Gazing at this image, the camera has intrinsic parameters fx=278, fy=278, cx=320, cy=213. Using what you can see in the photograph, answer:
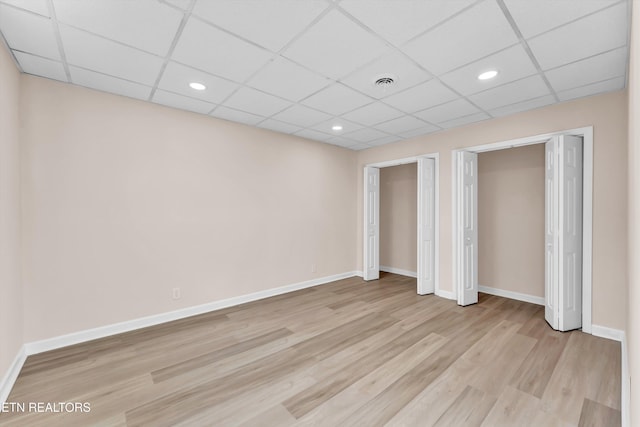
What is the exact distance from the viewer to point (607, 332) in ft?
9.65

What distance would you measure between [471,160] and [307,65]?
2.95 m

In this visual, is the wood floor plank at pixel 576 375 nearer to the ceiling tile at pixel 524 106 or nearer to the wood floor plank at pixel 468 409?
the wood floor plank at pixel 468 409

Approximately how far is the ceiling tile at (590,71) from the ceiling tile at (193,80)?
3.10m

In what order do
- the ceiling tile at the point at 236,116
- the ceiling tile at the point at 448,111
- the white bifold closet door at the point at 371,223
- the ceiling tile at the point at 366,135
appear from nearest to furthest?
the ceiling tile at the point at 448,111 < the ceiling tile at the point at 236,116 < the ceiling tile at the point at 366,135 < the white bifold closet door at the point at 371,223

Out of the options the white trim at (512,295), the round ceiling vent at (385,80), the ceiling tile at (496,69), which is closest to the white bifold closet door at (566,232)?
the white trim at (512,295)

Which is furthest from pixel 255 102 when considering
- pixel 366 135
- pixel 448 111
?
pixel 448 111

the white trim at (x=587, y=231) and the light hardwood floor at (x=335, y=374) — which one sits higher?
the white trim at (x=587, y=231)

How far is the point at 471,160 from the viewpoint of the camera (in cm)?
414

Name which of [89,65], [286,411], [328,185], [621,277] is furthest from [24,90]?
[621,277]

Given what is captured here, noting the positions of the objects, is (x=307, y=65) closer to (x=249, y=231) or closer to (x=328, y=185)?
(x=249, y=231)

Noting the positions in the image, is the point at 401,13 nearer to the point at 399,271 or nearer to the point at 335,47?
the point at 335,47

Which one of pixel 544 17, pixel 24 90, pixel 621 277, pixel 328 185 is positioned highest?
pixel 544 17

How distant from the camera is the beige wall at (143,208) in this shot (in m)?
2.70

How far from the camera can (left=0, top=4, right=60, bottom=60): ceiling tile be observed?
184 cm
